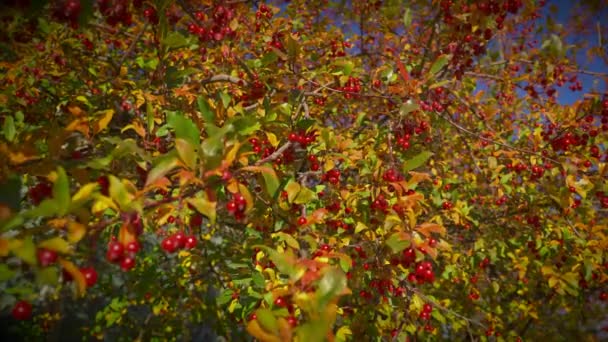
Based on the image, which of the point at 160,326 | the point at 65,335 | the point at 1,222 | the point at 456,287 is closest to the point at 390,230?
the point at 1,222

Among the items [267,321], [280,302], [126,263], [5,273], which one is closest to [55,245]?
[5,273]

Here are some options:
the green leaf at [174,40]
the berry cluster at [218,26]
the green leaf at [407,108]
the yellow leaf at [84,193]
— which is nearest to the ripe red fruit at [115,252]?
the yellow leaf at [84,193]

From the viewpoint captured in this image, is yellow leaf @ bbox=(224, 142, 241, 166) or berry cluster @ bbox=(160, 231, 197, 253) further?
berry cluster @ bbox=(160, 231, 197, 253)

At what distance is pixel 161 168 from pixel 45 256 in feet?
1.56

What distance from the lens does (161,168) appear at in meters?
1.29

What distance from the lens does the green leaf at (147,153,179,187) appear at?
1.28 meters

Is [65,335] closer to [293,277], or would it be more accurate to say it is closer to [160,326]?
[160,326]

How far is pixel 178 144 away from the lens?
1.31 m

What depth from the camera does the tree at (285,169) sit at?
4.41 ft

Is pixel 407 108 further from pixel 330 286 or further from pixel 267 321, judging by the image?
pixel 267 321

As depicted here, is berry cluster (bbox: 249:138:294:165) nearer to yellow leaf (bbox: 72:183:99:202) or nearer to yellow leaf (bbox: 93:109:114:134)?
yellow leaf (bbox: 93:109:114:134)

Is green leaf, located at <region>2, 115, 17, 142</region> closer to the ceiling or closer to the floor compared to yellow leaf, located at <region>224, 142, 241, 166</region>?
closer to the floor

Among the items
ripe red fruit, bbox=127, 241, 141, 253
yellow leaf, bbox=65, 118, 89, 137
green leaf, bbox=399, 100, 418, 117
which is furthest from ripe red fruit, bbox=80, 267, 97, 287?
green leaf, bbox=399, 100, 418, 117

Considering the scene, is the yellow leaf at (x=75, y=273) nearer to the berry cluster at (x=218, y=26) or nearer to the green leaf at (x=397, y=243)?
the green leaf at (x=397, y=243)
